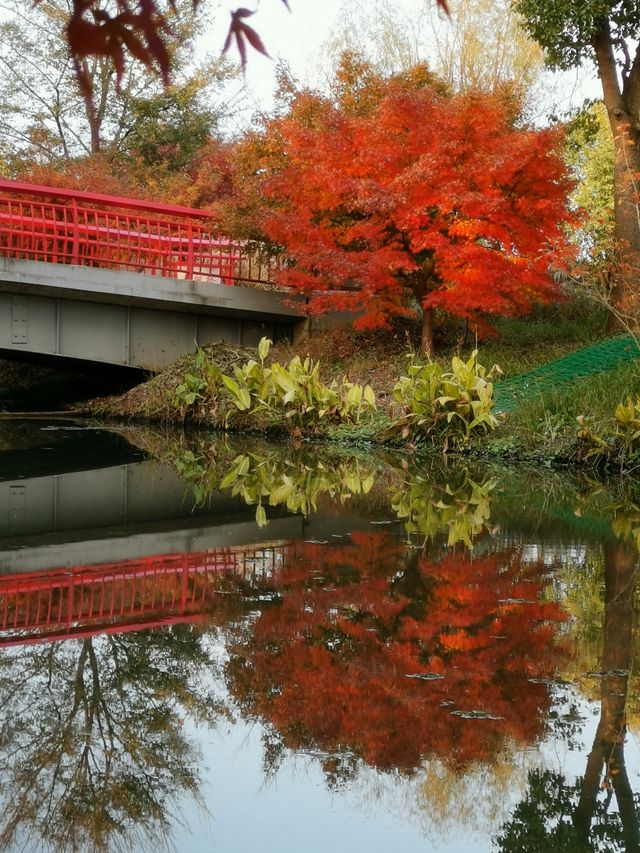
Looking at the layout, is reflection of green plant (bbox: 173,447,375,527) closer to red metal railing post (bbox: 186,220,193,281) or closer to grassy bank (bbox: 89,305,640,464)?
grassy bank (bbox: 89,305,640,464)

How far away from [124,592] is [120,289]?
512 inches

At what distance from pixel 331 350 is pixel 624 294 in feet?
16.4

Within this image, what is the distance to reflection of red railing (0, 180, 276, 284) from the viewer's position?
55.3 feet

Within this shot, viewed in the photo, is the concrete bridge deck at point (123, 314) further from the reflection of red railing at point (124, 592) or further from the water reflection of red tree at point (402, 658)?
the water reflection of red tree at point (402, 658)

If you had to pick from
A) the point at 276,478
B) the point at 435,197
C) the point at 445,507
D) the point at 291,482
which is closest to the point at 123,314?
the point at 435,197

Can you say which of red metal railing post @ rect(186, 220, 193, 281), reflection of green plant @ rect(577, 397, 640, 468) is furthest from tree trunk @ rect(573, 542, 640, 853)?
red metal railing post @ rect(186, 220, 193, 281)

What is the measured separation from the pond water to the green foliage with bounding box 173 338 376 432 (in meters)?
6.68

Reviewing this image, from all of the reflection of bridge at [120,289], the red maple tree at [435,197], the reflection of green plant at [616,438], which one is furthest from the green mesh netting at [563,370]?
the reflection of bridge at [120,289]

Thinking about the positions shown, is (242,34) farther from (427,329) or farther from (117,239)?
(117,239)

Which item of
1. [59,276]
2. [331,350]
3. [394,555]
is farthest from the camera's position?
[331,350]

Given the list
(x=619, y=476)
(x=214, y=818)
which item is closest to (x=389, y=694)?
(x=214, y=818)

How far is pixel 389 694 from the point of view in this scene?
12.1ft

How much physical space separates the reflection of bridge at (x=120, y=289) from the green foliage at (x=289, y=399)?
8.63 feet

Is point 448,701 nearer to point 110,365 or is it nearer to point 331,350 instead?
point 331,350
